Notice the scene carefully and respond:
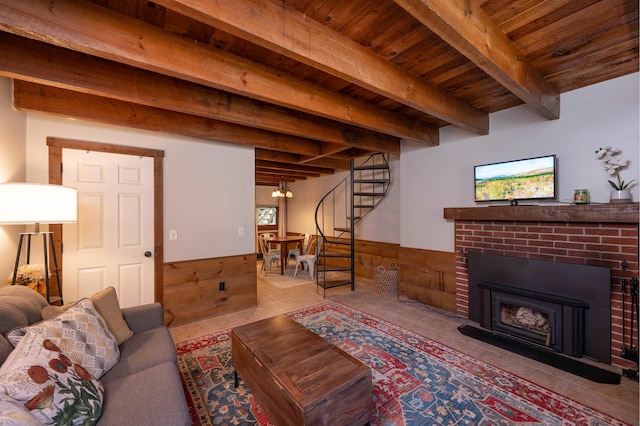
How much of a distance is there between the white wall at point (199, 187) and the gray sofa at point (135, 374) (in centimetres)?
140

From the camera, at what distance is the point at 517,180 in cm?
297

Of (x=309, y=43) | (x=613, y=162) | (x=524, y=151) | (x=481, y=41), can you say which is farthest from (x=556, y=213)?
(x=309, y=43)

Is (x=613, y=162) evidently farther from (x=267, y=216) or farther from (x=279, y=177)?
(x=267, y=216)

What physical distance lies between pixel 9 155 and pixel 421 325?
14.6 feet

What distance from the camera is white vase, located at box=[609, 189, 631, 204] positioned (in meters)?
2.29

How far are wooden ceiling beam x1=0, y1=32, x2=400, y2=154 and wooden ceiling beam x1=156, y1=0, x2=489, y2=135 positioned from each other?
1.28 metres

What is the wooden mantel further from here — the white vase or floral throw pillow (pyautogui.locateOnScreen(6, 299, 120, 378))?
floral throw pillow (pyautogui.locateOnScreen(6, 299, 120, 378))

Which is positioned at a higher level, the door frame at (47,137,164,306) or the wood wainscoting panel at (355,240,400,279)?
the door frame at (47,137,164,306)

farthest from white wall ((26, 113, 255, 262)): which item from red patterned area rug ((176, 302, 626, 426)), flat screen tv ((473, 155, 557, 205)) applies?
flat screen tv ((473, 155, 557, 205))

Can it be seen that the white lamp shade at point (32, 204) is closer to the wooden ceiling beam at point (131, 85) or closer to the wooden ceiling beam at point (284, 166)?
the wooden ceiling beam at point (131, 85)

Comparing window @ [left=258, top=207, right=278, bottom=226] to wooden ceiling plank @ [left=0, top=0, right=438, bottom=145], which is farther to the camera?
window @ [left=258, top=207, right=278, bottom=226]

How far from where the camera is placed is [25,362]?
1.12 meters

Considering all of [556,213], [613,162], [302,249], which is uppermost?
[613,162]

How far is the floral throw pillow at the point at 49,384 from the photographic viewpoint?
1.01 metres
